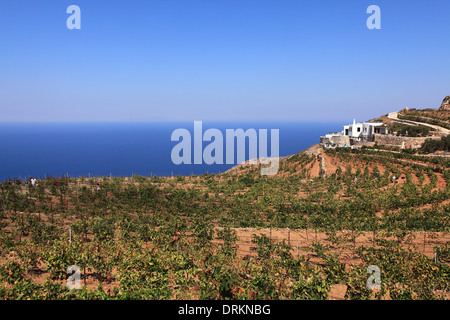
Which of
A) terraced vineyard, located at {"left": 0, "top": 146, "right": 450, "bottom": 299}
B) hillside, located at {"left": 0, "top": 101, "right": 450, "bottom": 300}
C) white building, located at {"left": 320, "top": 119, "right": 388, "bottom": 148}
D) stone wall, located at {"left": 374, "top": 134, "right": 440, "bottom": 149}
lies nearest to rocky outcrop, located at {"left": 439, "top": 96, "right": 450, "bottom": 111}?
white building, located at {"left": 320, "top": 119, "right": 388, "bottom": 148}

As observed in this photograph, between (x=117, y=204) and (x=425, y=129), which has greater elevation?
(x=425, y=129)

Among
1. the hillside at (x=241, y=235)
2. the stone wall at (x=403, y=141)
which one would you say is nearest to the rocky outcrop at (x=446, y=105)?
the stone wall at (x=403, y=141)

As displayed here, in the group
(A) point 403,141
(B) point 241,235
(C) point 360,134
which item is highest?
(C) point 360,134

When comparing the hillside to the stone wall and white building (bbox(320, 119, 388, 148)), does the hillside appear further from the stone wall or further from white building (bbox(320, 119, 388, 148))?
white building (bbox(320, 119, 388, 148))

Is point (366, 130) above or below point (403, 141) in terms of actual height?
above

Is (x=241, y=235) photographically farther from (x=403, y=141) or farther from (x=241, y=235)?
(x=403, y=141)

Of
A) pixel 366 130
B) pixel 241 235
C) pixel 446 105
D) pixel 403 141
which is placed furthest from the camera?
pixel 446 105

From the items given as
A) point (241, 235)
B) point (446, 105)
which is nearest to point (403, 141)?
point (446, 105)
